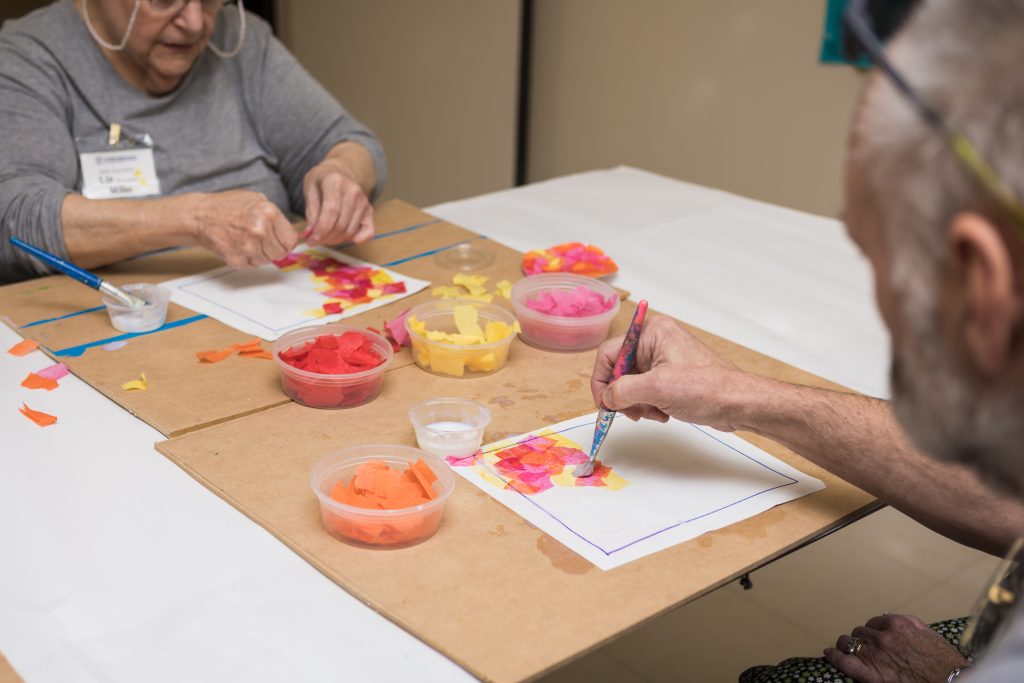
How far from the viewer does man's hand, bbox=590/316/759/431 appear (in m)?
1.30

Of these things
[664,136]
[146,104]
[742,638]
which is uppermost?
[146,104]

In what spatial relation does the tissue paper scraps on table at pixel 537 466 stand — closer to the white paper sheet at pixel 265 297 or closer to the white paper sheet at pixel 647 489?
the white paper sheet at pixel 647 489

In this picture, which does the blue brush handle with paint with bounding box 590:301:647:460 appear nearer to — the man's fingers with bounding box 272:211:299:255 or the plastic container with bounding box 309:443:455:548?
the plastic container with bounding box 309:443:455:548

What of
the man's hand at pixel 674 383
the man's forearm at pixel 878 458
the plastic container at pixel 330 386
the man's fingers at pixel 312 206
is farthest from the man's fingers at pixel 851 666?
the man's fingers at pixel 312 206

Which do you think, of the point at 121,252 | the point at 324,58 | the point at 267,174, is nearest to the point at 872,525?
the point at 267,174

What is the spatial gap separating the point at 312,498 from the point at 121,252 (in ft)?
3.11

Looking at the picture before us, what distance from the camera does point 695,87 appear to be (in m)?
3.90

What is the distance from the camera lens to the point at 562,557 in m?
1.13

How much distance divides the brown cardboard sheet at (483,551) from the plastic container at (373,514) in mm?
15

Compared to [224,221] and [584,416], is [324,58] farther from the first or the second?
[584,416]

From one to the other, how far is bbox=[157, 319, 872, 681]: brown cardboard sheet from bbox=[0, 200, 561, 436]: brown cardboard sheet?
0.09 meters

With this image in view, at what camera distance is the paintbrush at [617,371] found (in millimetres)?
1303

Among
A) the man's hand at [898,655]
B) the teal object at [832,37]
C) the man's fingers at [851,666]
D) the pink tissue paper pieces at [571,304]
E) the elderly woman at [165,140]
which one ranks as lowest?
the man's fingers at [851,666]

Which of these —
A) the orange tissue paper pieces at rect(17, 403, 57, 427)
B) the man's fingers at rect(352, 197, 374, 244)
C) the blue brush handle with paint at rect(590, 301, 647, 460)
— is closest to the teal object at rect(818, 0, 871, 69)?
the man's fingers at rect(352, 197, 374, 244)
